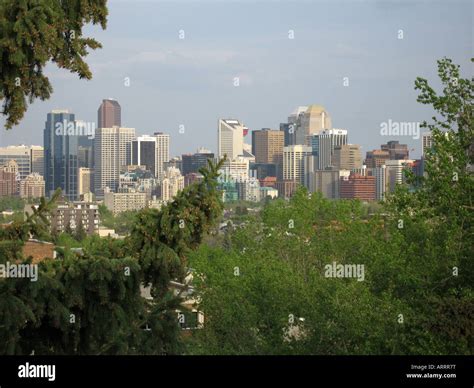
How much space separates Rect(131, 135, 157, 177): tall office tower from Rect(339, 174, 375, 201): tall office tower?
8.03 meters

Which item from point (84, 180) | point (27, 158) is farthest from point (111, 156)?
point (27, 158)

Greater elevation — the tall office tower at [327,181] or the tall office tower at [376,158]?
the tall office tower at [376,158]

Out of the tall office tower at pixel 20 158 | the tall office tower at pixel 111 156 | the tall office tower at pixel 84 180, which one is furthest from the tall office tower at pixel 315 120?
the tall office tower at pixel 20 158

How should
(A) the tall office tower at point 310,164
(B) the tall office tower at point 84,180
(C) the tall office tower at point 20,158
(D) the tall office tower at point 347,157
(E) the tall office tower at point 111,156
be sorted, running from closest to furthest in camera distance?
(C) the tall office tower at point 20,158
(B) the tall office tower at point 84,180
(E) the tall office tower at point 111,156
(A) the tall office tower at point 310,164
(D) the tall office tower at point 347,157

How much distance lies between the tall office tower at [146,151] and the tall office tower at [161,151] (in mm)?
178

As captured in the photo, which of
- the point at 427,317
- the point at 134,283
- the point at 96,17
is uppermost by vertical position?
the point at 96,17

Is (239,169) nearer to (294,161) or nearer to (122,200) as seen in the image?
(294,161)

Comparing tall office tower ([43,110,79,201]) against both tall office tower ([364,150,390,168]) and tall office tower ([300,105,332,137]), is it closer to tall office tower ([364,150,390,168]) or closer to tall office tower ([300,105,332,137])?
tall office tower ([300,105,332,137])

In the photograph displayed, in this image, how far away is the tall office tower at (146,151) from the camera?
40.2m

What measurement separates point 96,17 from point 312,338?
1293 centimetres

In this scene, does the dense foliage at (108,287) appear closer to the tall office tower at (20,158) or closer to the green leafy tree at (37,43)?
the green leafy tree at (37,43)
